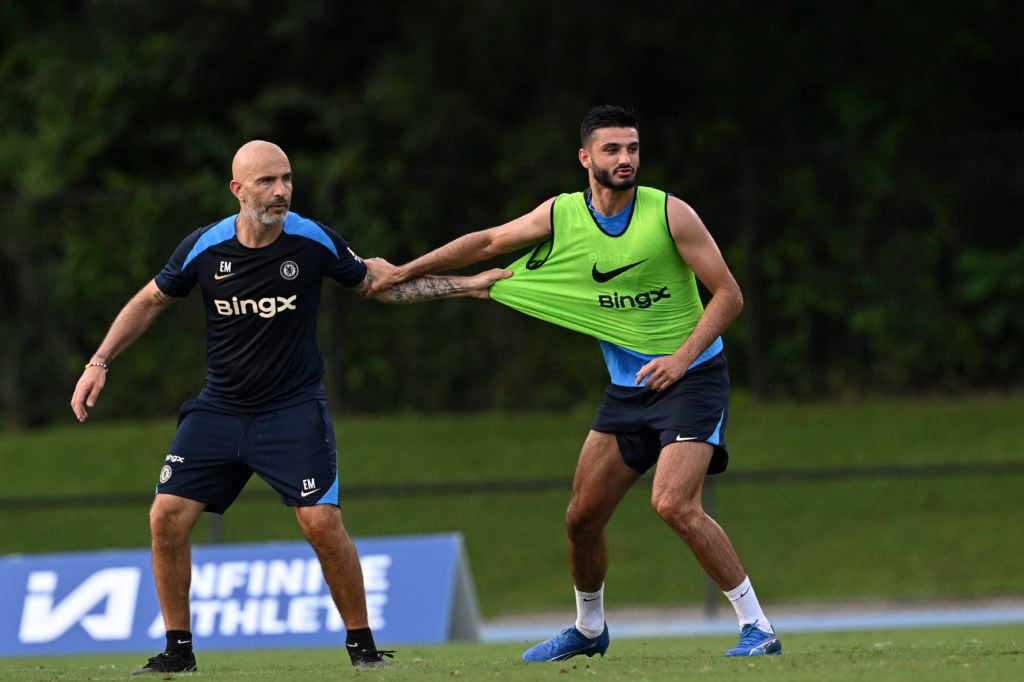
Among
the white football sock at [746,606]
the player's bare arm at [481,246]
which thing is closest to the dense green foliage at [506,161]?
the player's bare arm at [481,246]

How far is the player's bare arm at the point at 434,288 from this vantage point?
805cm

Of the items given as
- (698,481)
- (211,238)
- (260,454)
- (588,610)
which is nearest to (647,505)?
(588,610)

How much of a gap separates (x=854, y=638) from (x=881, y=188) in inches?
323

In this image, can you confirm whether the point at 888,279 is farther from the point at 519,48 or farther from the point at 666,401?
the point at 666,401

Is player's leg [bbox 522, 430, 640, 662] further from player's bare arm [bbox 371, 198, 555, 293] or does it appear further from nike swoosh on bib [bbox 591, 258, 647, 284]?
player's bare arm [bbox 371, 198, 555, 293]

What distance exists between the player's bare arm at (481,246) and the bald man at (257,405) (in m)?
0.51

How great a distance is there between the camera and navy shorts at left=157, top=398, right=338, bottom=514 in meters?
7.42

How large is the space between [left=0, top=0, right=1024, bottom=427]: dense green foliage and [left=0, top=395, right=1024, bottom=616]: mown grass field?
0.62 m

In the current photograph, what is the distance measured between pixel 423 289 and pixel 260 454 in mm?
1193

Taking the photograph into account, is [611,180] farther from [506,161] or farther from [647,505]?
[506,161]

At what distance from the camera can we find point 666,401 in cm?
761

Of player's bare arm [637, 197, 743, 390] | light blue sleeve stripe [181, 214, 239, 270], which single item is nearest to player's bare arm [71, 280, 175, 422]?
light blue sleeve stripe [181, 214, 239, 270]

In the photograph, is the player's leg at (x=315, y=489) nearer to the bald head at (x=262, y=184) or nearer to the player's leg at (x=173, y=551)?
the player's leg at (x=173, y=551)

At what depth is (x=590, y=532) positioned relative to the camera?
7.88 metres
